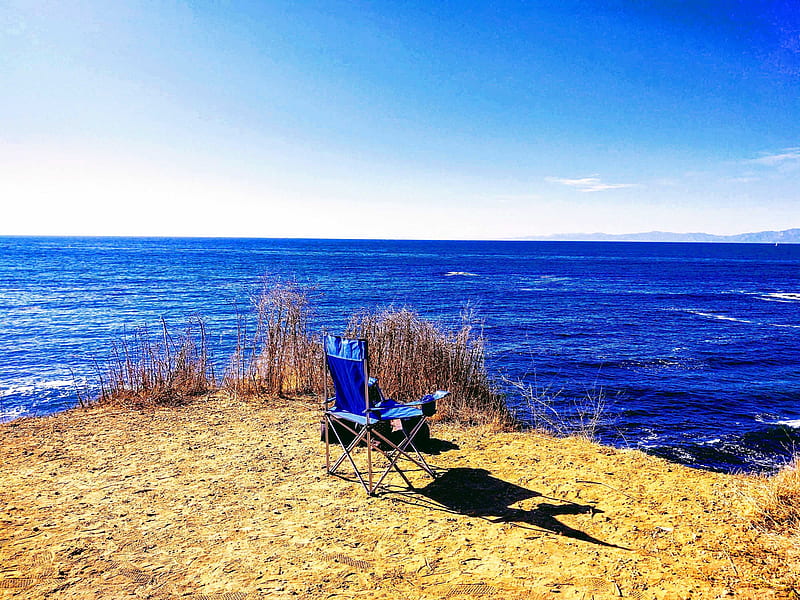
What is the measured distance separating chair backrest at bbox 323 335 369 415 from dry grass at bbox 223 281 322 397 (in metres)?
3.92

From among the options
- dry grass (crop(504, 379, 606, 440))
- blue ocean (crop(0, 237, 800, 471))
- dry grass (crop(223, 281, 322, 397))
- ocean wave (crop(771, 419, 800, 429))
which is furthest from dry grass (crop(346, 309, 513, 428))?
ocean wave (crop(771, 419, 800, 429))

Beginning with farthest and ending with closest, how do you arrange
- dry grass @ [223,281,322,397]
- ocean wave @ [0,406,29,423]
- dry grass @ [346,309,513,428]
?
1. ocean wave @ [0,406,29,423]
2. dry grass @ [223,281,322,397]
3. dry grass @ [346,309,513,428]

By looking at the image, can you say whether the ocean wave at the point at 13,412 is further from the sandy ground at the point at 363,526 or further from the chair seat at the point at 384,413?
the chair seat at the point at 384,413

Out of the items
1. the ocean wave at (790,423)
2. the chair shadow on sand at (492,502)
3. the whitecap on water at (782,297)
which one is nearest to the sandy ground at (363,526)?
the chair shadow on sand at (492,502)

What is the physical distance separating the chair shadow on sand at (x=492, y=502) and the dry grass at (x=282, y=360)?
4.25 meters

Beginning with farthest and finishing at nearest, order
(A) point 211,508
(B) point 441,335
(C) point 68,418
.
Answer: (B) point 441,335
(C) point 68,418
(A) point 211,508

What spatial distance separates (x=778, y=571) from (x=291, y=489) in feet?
12.9

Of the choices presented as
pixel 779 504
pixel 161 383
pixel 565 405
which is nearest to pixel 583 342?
pixel 565 405

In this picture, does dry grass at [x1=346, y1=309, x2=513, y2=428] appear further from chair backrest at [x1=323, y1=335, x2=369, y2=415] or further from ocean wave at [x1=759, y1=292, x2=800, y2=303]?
ocean wave at [x1=759, y1=292, x2=800, y2=303]

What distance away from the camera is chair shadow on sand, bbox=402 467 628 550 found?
4.28 meters

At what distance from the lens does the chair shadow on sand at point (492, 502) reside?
14.0ft

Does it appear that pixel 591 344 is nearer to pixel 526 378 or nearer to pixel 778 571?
pixel 526 378

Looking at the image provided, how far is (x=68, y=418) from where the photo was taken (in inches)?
291

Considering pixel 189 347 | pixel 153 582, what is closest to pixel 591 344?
pixel 189 347
